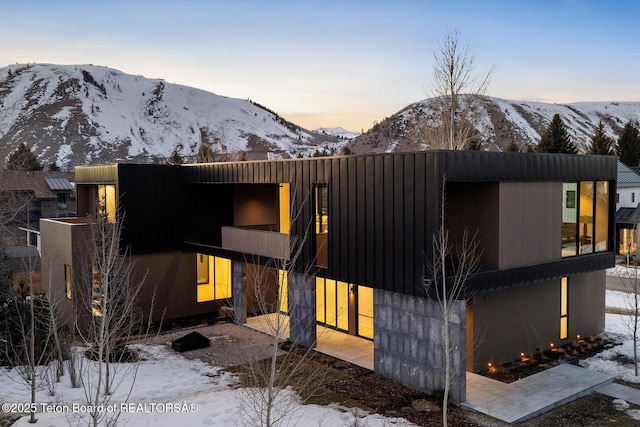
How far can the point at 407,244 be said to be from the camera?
12.4 meters

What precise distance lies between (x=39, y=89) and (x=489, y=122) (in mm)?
166362

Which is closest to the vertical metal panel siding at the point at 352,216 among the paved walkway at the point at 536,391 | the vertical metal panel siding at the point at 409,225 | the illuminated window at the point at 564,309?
the vertical metal panel siding at the point at 409,225

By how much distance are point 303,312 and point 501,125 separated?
126 meters

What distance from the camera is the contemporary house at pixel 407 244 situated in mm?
12312

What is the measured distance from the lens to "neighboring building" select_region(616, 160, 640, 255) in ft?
117

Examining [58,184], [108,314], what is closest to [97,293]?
[108,314]

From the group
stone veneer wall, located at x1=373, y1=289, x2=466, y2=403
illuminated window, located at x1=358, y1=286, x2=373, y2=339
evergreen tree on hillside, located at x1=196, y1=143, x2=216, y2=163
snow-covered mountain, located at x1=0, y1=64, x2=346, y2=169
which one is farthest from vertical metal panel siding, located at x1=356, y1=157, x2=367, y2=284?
snow-covered mountain, located at x1=0, y1=64, x2=346, y2=169

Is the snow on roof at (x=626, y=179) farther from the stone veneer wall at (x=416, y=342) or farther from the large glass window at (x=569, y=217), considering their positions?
the stone veneer wall at (x=416, y=342)

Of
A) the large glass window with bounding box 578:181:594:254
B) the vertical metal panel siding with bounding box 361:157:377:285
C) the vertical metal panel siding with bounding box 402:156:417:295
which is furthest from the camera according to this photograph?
the large glass window with bounding box 578:181:594:254

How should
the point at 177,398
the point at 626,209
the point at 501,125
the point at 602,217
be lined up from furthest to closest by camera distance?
1. the point at 501,125
2. the point at 626,209
3. the point at 602,217
4. the point at 177,398

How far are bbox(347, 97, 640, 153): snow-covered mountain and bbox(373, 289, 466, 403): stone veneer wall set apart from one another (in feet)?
310

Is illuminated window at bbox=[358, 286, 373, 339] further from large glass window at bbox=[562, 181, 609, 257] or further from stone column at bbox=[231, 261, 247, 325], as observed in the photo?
large glass window at bbox=[562, 181, 609, 257]

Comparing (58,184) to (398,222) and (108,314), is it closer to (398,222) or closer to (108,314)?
(108,314)

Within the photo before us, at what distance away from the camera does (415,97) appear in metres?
40.3
